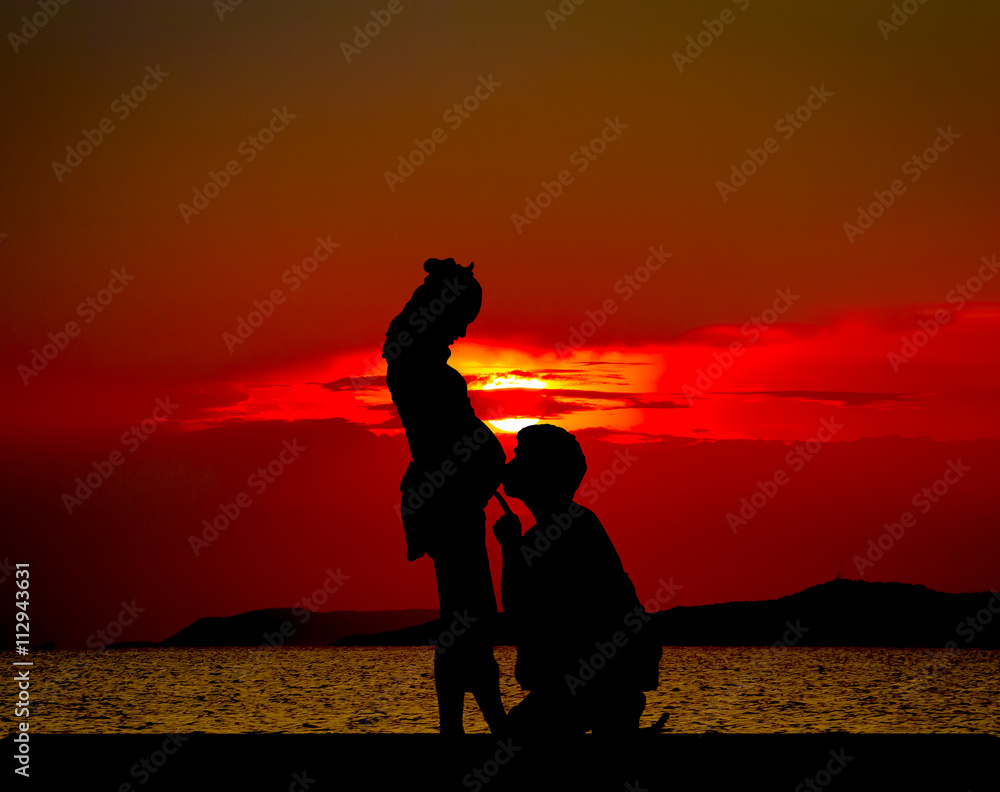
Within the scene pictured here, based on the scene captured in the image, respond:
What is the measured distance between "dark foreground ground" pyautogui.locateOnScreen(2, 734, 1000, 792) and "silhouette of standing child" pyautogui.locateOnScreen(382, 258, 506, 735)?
1.06 meters

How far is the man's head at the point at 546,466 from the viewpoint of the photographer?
4824 millimetres

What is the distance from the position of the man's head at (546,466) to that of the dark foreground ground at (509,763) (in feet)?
3.88

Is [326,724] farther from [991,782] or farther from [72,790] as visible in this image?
[991,782]

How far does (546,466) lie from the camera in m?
4.83

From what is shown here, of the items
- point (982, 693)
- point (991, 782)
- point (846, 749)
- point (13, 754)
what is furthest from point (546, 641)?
point (982, 693)

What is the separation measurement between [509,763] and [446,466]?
85.1 inches

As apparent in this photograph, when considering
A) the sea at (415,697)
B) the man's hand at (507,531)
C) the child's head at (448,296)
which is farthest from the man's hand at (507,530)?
the sea at (415,697)

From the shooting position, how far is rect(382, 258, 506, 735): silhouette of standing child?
6648 mm

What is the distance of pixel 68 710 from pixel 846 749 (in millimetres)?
16430
